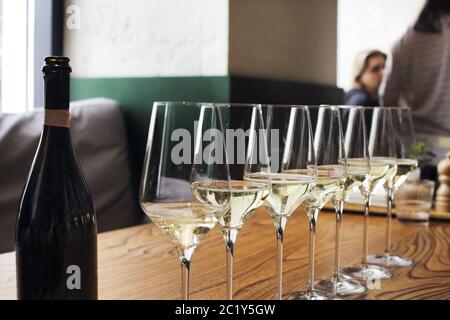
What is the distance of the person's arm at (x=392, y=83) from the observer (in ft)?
10.9

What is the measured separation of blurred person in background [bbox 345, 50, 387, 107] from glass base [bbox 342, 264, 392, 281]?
2344mm

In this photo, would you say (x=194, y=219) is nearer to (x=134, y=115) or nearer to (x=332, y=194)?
(x=332, y=194)

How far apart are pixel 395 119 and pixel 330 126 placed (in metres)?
0.34

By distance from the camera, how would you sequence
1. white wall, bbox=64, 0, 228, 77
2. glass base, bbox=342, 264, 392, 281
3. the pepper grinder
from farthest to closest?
white wall, bbox=64, 0, 228, 77 < the pepper grinder < glass base, bbox=342, 264, 392, 281

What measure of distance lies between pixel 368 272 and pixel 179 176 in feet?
1.67

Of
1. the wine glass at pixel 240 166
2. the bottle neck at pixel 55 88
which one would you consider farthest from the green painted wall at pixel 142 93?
the bottle neck at pixel 55 88

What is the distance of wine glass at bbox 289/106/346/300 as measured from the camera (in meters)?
0.88

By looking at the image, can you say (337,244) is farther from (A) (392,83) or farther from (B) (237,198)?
(A) (392,83)

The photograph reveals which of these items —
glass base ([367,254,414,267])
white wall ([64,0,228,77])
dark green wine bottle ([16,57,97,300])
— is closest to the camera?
dark green wine bottle ([16,57,97,300])

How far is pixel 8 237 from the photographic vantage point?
1.98 meters

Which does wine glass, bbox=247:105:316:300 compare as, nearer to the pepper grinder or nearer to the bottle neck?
the bottle neck

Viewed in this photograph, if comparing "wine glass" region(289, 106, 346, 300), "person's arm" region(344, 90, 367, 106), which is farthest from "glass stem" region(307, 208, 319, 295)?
"person's arm" region(344, 90, 367, 106)

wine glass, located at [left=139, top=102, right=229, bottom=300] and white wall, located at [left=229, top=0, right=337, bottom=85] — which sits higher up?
white wall, located at [left=229, top=0, right=337, bottom=85]

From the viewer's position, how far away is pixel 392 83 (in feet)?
10.9
